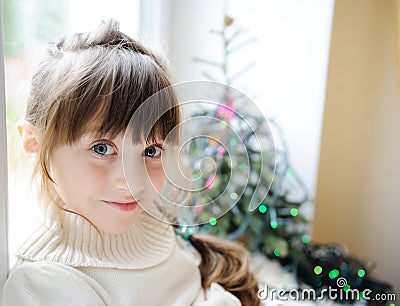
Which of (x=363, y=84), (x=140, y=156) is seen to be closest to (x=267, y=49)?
(x=363, y=84)

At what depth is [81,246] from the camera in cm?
→ 80

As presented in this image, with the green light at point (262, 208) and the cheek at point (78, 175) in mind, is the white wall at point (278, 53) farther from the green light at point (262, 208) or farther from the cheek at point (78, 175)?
the cheek at point (78, 175)

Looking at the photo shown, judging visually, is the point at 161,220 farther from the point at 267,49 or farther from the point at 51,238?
the point at 267,49

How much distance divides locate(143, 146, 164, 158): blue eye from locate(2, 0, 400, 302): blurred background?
23.6 inches

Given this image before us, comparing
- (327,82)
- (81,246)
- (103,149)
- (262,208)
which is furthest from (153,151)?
(327,82)

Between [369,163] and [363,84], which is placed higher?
[363,84]

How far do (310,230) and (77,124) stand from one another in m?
0.99

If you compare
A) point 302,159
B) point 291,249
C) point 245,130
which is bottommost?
point 291,249

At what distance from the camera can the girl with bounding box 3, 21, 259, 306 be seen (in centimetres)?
73

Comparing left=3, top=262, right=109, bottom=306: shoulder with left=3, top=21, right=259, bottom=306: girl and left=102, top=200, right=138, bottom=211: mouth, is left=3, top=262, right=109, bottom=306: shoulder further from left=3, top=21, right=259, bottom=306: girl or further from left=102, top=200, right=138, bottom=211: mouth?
left=102, top=200, right=138, bottom=211: mouth

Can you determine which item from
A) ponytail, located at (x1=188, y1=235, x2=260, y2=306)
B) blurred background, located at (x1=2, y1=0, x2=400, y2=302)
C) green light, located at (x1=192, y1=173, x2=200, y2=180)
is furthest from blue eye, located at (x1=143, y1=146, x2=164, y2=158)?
blurred background, located at (x1=2, y1=0, x2=400, y2=302)

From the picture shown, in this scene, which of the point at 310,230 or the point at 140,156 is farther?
the point at 310,230

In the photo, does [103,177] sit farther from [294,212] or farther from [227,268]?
[294,212]

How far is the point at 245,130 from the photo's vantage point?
127cm
